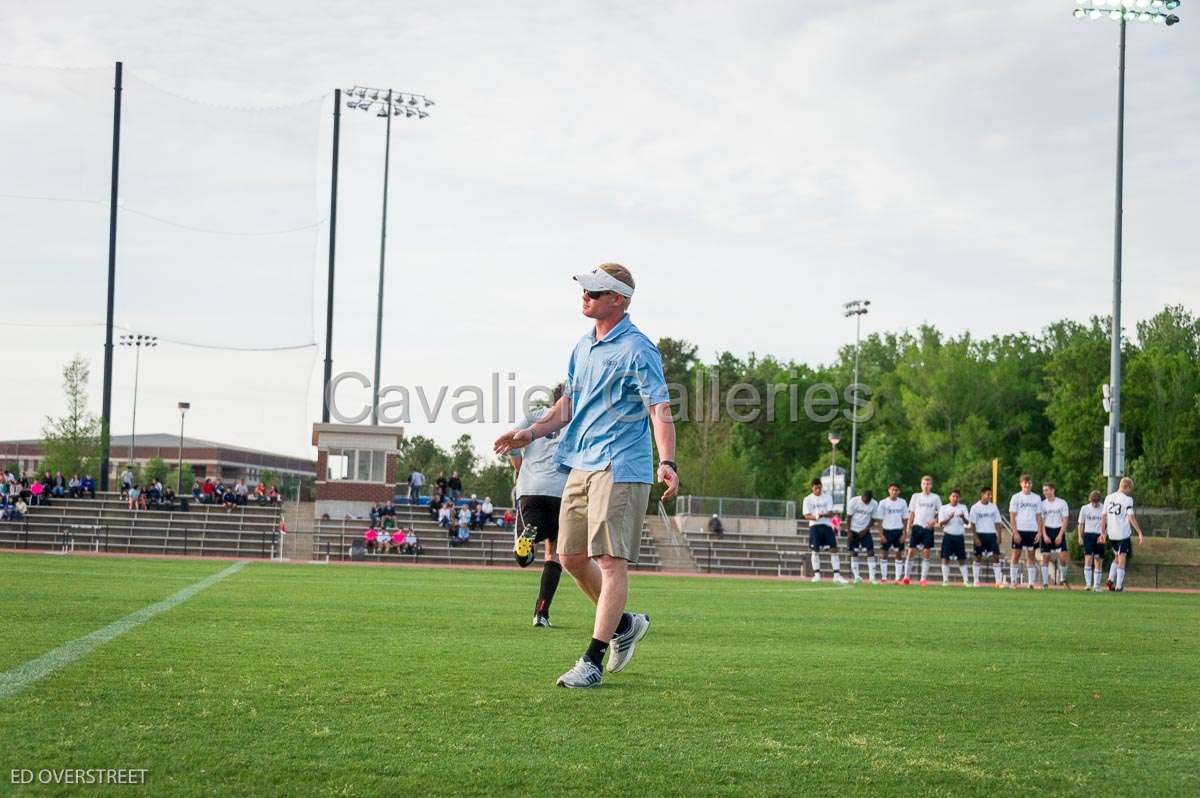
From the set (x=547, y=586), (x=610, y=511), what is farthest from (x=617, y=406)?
(x=547, y=586)

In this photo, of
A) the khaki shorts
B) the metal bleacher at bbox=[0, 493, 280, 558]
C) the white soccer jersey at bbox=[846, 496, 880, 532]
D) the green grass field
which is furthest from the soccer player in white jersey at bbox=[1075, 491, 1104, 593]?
the metal bleacher at bbox=[0, 493, 280, 558]

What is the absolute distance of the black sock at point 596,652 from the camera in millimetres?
6094

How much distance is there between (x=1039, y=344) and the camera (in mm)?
90500

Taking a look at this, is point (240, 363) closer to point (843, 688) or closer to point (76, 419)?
point (76, 419)

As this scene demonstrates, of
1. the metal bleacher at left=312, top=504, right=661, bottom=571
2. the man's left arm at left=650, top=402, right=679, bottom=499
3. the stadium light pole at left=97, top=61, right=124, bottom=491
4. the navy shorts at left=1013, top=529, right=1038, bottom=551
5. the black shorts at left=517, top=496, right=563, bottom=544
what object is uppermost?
the stadium light pole at left=97, top=61, right=124, bottom=491

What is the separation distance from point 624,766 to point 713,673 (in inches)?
105

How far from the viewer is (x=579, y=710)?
Result: 522 centimetres

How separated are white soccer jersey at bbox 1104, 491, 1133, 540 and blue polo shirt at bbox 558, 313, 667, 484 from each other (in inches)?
703

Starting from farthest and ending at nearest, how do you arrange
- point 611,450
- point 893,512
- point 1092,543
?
point 893,512 < point 1092,543 < point 611,450

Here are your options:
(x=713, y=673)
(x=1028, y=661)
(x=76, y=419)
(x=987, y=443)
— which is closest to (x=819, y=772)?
(x=713, y=673)

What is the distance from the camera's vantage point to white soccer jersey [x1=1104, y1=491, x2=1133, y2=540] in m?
22.1

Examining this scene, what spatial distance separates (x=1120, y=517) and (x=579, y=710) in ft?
62.9

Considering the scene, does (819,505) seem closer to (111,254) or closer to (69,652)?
(69,652)

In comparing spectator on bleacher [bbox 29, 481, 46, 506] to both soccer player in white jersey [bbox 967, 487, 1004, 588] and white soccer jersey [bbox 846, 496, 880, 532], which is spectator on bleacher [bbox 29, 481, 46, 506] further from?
soccer player in white jersey [bbox 967, 487, 1004, 588]
